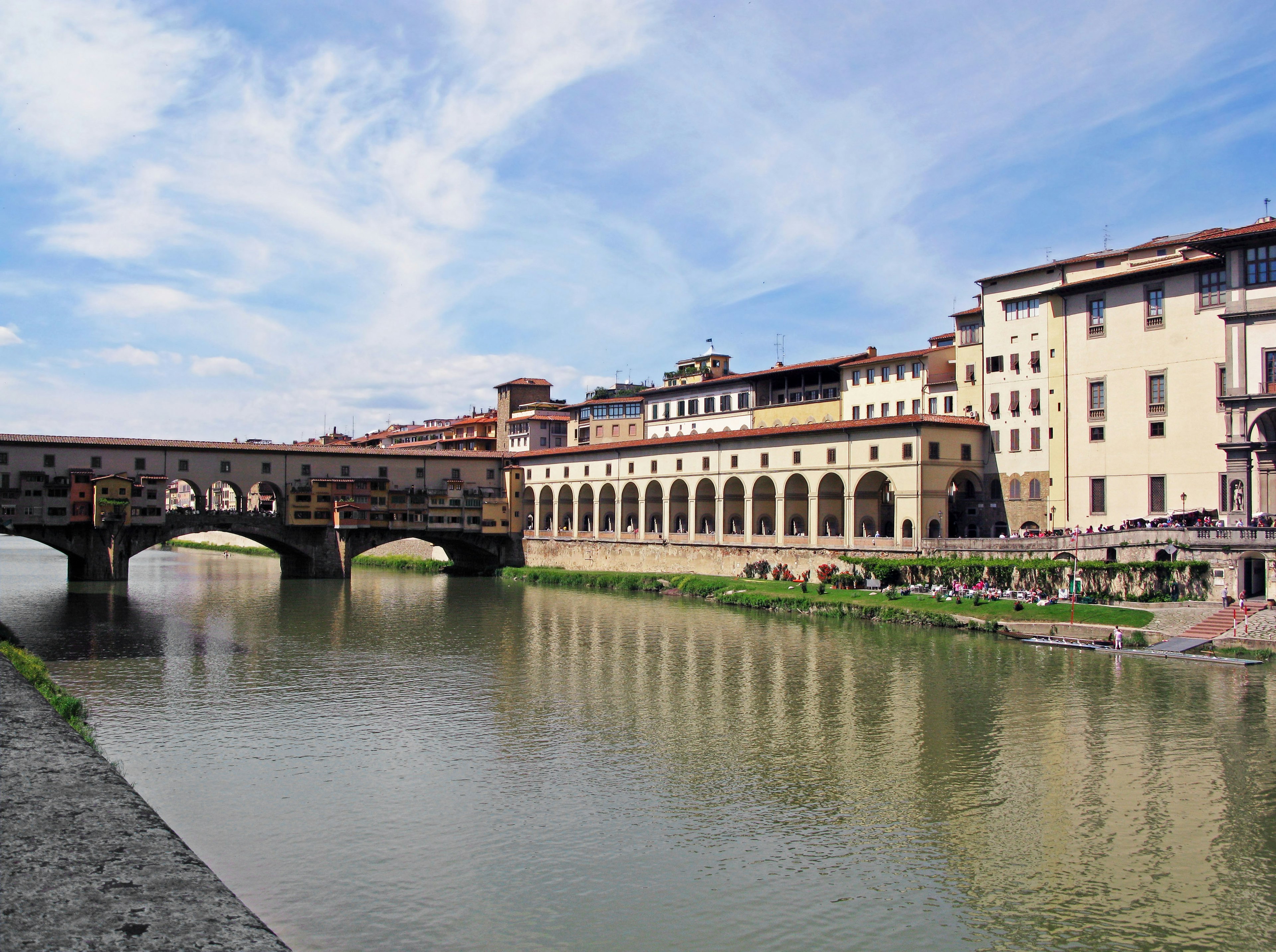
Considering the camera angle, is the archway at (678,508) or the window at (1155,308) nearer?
the window at (1155,308)

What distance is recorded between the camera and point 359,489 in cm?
7894

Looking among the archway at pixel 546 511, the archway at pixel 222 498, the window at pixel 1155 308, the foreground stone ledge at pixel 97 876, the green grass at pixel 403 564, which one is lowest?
the green grass at pixel 403 564

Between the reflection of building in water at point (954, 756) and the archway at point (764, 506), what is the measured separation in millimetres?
27695

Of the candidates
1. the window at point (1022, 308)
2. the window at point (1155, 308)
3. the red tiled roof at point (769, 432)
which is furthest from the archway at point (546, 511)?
the window at point (1155, 308)

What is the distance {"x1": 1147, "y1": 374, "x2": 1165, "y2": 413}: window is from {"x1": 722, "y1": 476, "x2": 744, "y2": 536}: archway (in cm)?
2724

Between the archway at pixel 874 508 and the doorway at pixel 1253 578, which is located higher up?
the archway at pixel 874 508

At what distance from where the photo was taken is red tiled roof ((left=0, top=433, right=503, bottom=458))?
68.4 m

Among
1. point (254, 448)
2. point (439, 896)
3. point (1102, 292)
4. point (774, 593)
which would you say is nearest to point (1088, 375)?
point (1102, 292)

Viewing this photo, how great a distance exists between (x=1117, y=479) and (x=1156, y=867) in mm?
39693

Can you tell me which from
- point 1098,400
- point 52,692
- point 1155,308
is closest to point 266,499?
point 1098,400

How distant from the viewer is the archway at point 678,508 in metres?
76.4

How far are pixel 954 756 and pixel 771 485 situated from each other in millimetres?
46290

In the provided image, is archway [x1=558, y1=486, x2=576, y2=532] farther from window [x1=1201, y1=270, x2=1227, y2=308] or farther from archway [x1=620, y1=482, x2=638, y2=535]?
window [x1=1201, y1=270, x2=1227, y2=308]

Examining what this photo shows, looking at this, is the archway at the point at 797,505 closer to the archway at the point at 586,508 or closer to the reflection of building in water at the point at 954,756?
the archway at the point at 586,508
